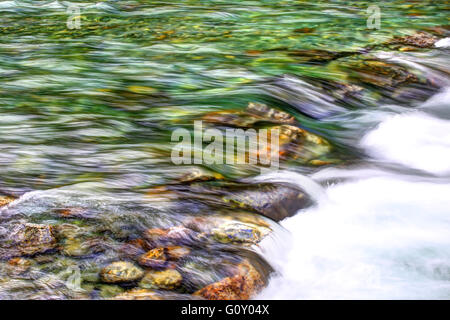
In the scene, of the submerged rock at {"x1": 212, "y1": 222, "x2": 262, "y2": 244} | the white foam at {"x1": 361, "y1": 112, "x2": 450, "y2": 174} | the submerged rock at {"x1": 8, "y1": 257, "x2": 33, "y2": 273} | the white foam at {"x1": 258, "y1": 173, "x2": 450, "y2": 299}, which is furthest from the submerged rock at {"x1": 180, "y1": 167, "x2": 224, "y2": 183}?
the white foam at {"x1": 361, "y1": 112, "x2": 450, "y2": 174}

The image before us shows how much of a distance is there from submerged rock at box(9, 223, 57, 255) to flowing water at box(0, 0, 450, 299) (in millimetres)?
39

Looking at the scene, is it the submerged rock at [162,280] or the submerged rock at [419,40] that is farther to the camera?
the submerged rock at [419,40]

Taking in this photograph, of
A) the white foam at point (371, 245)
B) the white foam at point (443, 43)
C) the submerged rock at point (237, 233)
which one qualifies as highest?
the white foam at point (443, 43)

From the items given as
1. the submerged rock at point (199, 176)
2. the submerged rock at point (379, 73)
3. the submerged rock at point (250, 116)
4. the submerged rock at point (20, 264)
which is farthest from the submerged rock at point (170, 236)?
the submerged rock at point (379, 73)

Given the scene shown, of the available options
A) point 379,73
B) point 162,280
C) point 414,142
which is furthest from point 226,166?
point 379,73

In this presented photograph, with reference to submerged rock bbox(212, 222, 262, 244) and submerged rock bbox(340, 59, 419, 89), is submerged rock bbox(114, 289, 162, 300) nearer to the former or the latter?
submerged rock bbox(212, 222, 262, 244)

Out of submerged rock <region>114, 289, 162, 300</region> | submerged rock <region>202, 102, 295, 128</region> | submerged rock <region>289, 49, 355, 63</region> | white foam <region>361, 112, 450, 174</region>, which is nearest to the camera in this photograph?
submerged rock <region>114, 289, 162, 300</region>

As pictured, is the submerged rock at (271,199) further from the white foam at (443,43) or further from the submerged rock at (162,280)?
the white foam at (443,43)

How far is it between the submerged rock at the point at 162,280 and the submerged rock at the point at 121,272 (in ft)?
0.16

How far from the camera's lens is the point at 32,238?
3973 mm

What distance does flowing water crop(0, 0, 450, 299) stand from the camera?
4023 millimetres

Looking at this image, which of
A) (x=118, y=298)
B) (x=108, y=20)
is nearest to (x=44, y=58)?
(x=108, y=20)

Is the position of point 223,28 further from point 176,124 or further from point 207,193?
point 207,193

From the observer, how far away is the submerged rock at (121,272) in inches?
144
